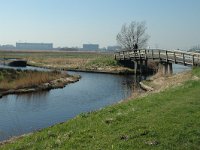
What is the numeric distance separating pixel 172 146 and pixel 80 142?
3.35m

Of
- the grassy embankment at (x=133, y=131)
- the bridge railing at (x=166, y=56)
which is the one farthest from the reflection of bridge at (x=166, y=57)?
the grassy embankment at (x=133, y=131)

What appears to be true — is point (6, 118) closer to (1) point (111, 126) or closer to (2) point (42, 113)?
(2) point (42, 113)

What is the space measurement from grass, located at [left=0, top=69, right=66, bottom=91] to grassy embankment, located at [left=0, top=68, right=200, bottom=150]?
898 inches

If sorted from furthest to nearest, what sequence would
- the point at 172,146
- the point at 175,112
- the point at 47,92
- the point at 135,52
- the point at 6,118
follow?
the point at 135,52, the point at 47,92, the point at 6,118, the point at 175,112, the point at 172,146

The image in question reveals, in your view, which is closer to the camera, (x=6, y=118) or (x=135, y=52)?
(x=6, y=118)

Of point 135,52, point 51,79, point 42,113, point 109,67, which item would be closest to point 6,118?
point 42,113

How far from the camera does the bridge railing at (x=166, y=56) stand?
147ft

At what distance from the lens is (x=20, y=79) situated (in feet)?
145

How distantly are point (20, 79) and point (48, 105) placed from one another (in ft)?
41.8

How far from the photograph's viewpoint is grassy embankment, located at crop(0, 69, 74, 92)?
41094 mm

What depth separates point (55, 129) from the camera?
17.6m

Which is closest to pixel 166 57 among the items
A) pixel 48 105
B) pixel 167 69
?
pixel 167 69

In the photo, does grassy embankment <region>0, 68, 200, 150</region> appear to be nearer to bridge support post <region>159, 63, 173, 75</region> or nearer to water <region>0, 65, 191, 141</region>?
water <region>0, 65, 191, 141</region>

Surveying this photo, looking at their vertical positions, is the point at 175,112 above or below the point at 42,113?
above
